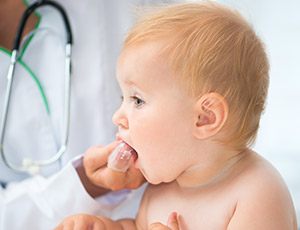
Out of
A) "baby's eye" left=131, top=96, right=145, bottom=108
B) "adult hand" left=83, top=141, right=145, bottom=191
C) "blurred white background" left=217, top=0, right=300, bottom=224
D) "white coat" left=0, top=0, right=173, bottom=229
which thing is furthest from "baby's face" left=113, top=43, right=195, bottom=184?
"blurred white background" left=217, top=0, right=300, bottom=224

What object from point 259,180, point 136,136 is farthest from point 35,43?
point 259,180

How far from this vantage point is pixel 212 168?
80 cm

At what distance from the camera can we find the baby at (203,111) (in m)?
0.73

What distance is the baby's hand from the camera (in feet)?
2.87

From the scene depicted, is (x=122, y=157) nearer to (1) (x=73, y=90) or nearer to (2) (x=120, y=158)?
(2) (x=120, y=158)

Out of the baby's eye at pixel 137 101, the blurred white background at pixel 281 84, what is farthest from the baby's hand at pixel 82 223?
the blurred white background at pixel 281 84

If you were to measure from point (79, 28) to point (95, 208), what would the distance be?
1.02ft

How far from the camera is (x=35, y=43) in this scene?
41.6 inches

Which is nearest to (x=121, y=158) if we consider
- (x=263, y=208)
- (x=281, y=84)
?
(x=263, y=208)

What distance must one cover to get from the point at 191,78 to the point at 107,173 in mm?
263

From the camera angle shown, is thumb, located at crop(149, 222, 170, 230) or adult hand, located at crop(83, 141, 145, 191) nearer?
thumb, located at crop(149, 222, 170, 230)

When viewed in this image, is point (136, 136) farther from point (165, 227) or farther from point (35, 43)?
point (35, 43)

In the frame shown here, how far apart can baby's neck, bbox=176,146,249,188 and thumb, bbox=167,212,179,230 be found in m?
0.05

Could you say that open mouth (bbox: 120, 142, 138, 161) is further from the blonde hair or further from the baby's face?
the blonde hair
